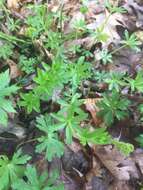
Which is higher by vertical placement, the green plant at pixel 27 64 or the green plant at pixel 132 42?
the green plant at pixel 132 42

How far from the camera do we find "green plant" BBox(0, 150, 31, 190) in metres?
2.02

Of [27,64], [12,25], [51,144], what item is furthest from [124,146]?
[12,25]

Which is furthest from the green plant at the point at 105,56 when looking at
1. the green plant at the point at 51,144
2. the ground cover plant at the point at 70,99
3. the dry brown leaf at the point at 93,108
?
the green plant at the point at 51,144

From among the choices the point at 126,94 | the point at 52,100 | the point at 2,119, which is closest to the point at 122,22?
the point at 126,94

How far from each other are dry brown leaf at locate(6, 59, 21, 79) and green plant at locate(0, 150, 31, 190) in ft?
2.30

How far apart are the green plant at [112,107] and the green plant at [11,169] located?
1.78 feet

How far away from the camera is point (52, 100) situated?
94.7 inches

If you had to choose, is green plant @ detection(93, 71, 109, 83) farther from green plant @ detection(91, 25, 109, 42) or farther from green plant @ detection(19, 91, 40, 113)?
green plant @ detection(19, 91, 40, 113)

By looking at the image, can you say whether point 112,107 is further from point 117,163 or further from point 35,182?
point 35,182

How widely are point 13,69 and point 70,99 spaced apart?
1.65 feet

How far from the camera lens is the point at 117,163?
7.26 ft

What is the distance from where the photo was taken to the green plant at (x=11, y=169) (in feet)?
6.63

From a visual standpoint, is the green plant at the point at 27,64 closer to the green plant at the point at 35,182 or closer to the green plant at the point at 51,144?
the green plant at the point at 51,144

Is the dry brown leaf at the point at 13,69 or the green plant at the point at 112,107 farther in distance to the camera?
the dry brown leaf at the point at 13,69
